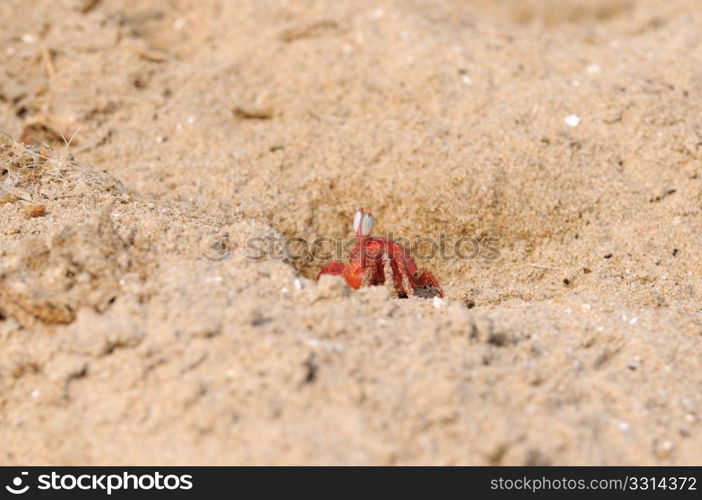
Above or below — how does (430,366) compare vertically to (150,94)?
above

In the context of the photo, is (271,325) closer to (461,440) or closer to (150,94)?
(461,440)

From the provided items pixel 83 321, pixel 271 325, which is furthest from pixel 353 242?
pixel 83 321
